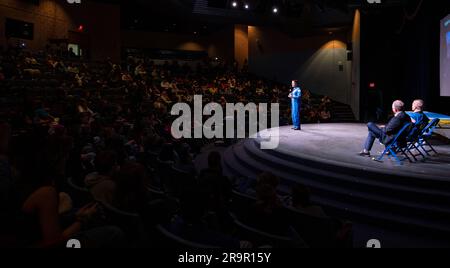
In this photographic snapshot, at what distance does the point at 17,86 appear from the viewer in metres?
10.1

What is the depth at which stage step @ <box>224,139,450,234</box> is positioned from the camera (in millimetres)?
3961

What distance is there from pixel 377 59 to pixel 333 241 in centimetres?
1215

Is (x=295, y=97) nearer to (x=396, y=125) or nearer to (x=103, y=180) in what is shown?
(x=396, y=125)

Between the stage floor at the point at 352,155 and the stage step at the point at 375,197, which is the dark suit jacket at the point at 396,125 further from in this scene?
the stage step at the point at 375,197

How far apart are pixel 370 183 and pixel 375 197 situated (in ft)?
0.70

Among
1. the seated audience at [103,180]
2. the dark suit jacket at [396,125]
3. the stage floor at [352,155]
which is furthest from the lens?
the dark suit jacket at [396,125]

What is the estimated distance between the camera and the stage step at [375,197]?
396 cm

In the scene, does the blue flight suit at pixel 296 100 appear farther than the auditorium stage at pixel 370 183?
Yes

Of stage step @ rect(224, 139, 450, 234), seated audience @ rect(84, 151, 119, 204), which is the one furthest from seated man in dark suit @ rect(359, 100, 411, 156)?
seated audience @ rect(84, 151, 119, 204)

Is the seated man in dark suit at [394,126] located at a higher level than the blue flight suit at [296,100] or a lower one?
lower

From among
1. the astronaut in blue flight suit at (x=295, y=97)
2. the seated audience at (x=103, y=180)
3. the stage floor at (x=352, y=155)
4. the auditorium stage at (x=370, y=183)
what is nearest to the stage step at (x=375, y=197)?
the auditorium stage at (x=370, y=183)

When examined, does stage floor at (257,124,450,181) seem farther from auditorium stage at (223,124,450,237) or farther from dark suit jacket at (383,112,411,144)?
dark suit jacket at (383,112,411,144)

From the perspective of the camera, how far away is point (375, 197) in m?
4.39
